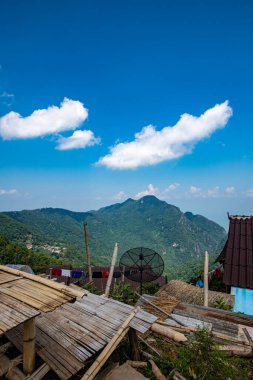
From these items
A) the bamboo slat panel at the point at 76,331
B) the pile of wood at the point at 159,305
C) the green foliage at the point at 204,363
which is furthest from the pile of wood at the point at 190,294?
the green foliage at the point at 204,363

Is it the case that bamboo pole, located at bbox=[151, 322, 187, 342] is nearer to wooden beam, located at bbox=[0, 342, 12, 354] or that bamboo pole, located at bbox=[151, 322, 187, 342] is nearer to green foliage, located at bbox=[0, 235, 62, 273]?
wooden beam, located at bbox=[0, 342, 12, 354]

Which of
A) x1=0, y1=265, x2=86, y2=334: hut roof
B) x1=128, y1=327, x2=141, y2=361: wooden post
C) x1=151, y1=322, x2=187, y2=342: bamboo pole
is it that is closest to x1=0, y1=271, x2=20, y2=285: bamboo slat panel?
x1=0, y1=265, x2=86, y2=334: hut roof

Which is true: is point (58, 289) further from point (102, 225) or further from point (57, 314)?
point (102, 225)

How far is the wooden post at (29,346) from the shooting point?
466 centimetres

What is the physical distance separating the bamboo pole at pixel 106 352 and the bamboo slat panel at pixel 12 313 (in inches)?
62.9

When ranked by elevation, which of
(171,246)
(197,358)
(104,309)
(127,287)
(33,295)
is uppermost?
(33,295)

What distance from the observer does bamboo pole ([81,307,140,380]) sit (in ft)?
15.8

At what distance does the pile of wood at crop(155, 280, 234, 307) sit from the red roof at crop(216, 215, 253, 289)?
96 centimetres

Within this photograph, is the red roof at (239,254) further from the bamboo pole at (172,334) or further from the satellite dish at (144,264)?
the bamboo pole at (172,334)

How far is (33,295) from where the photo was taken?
192 inches

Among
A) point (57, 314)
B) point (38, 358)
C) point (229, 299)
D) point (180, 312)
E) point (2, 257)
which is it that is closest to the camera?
point (38, 358)

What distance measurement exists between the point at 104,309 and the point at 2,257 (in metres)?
39.7

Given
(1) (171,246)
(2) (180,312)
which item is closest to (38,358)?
(2) (180,312)

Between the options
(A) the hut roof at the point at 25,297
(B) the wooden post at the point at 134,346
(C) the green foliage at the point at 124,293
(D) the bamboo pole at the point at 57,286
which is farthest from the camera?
(C) the green foliage at the point at 124,293
